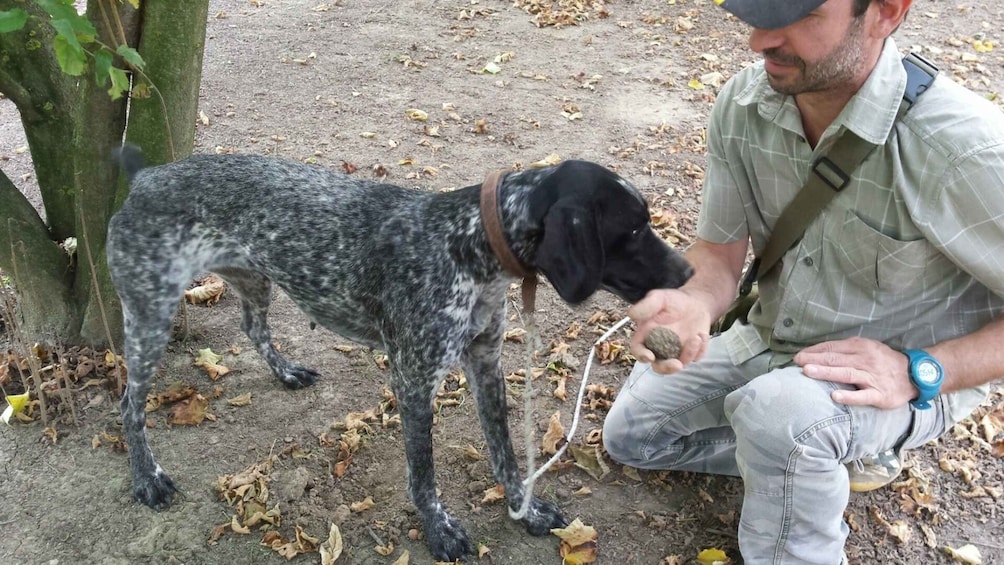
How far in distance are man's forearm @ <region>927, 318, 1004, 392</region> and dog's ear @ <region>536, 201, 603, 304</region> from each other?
4.30 ft

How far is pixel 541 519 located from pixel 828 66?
2.23 m

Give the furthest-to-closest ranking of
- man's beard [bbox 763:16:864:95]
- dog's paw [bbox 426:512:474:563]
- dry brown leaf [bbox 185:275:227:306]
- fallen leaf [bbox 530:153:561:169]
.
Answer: fallen leaf [bbox 530:153:561:169] → dry brown leaf [bbox 185:275:227:306] → dog's paw [bbox 426:512:474:563] → man's beard [bbox 763:16:864:95]

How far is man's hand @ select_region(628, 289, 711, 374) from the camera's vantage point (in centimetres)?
295

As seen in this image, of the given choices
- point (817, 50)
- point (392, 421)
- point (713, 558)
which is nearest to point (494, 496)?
point (392, 421)

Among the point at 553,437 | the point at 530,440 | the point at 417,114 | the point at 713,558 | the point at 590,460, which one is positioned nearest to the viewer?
the point at 530,440

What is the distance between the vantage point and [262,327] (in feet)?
14.5

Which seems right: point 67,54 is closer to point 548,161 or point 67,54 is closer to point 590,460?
point 590,460

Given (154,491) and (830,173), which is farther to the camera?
(154,491)

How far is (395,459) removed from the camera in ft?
13.3

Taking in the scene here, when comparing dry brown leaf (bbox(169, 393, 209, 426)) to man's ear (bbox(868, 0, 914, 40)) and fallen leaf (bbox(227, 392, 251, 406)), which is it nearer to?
fallen leaf (bbox(227, 392, 251, 406))

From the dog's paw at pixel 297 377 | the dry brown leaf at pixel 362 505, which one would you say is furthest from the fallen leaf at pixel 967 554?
the dog's paw at pixel 297 377

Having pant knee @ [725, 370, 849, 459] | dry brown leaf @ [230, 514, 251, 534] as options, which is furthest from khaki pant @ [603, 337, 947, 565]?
dry brown leaf @ [230, 514, 251, 534]

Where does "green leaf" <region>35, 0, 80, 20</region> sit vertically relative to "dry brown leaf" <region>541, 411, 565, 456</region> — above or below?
above

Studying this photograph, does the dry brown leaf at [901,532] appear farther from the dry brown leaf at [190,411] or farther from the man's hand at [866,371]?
the dry brown leaf at [190,411]
